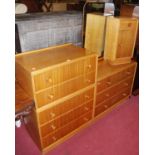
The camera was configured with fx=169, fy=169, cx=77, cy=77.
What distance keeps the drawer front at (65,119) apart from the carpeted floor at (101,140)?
25cm

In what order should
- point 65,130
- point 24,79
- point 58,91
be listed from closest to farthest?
point 24,79, point 58,91, point 65,130

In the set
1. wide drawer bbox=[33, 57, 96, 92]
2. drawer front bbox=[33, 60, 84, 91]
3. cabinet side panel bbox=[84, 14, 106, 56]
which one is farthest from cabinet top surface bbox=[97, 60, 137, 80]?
drawer front bbox=[33, 60, 84, 91]

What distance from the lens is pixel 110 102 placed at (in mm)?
2180

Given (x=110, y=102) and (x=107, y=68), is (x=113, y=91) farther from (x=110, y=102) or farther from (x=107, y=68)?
(x=107, y=68)

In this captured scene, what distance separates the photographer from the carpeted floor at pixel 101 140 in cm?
169

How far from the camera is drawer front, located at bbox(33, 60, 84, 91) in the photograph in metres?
1.28

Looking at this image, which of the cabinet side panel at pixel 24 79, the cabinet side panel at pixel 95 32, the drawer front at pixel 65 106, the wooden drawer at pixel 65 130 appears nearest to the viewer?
the cabinet side panel at pixel 24 79

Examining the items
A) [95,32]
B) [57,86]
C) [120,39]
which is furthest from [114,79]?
[57,86]

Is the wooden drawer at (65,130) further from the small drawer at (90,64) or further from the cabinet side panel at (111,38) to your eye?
the cabinet side panel at (111,38)

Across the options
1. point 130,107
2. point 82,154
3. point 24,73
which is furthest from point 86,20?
point 82,154

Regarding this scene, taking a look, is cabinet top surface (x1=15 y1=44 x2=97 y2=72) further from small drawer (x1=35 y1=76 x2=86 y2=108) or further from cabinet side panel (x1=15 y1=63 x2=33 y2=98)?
small drawer (x1=35 y1=76 x2=86 y2=108)

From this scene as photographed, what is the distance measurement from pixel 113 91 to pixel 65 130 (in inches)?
31.1

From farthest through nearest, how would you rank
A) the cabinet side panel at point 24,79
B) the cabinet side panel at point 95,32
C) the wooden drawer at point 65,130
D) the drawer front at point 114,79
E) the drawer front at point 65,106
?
the cabinet side panel at point 95,32 → the drawer front at point 114,79 → the wooden drawer at point 65,130 → the drawer front at point 65,106 → the cabinet side panel at point 24,79

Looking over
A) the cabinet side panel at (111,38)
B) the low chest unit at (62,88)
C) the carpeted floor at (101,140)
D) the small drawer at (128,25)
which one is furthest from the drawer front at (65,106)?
the small drawer at (128,25)
